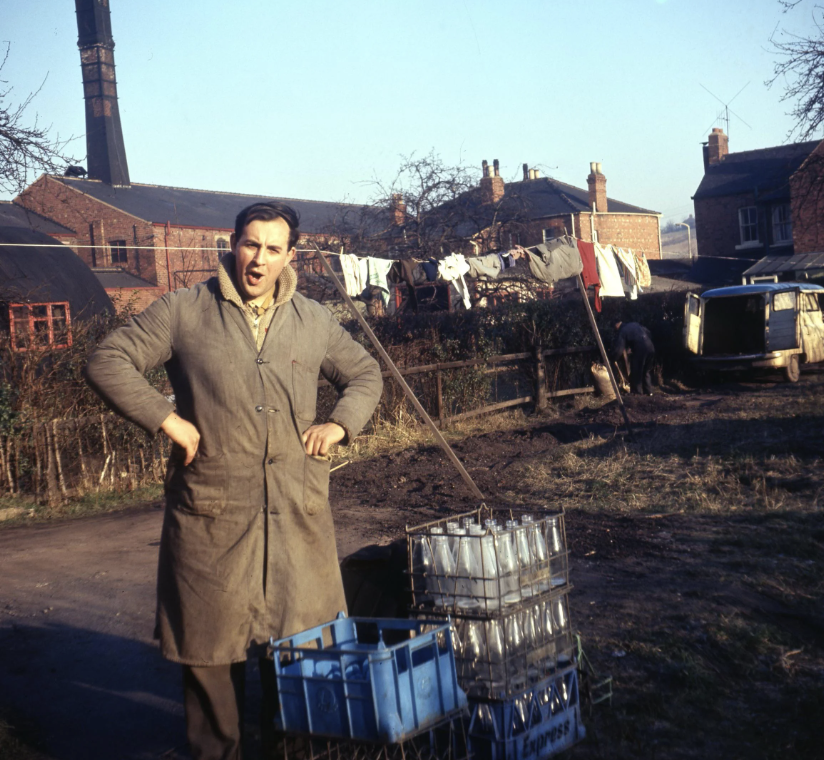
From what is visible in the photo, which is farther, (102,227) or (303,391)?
(102,227)

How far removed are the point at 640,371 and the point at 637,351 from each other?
442 millimetres

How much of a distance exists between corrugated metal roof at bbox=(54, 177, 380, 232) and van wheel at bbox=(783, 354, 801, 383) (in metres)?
25.0

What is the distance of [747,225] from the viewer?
42.1m

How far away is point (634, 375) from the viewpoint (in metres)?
18.1

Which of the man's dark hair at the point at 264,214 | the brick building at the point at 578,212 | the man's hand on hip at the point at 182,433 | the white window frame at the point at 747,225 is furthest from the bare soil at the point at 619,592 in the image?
the white window frame at the point at 747,225

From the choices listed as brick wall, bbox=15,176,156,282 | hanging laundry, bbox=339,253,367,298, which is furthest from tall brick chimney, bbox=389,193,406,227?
brick wall, bbox=15,176,156,282

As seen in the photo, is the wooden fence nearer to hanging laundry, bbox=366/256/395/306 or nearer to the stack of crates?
hanging laundry, bbox=366/256/395/306

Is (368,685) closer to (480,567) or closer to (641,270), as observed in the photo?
(480,567)

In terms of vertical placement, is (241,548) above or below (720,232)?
below

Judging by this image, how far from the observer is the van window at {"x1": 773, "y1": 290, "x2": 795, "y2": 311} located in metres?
19.5

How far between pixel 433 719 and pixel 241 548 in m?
0.84

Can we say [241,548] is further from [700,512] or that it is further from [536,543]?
[700,512]

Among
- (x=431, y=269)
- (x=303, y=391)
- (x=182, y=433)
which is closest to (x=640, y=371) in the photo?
(x=431, y=269)

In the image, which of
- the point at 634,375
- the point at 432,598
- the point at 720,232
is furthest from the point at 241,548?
the point at 720,232
